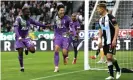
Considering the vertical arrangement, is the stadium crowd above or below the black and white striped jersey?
above

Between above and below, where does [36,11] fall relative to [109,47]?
above

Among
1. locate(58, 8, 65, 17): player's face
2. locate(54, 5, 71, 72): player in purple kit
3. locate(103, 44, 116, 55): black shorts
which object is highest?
locate(58, 8, 65, 17): player's face

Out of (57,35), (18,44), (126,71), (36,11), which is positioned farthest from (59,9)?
(36,11)

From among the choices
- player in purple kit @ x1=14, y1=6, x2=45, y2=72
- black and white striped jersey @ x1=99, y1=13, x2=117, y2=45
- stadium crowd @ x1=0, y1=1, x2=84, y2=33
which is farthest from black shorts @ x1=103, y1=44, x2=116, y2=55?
stadium crowd @ x1=0, y1=1, x2=84, y2=33

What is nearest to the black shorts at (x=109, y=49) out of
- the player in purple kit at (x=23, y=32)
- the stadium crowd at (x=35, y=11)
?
the player in purple kit at (x=23, y=32)

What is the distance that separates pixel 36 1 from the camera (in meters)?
34.3

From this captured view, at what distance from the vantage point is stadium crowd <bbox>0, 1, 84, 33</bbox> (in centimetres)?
3253

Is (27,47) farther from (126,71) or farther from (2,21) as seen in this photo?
(2,21)

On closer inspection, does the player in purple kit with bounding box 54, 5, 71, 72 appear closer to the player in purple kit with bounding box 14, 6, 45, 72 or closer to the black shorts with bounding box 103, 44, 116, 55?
the player in purple kit with bounding box 14, 6, 45, 72

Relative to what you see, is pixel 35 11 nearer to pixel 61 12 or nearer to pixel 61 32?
pixel 61 32

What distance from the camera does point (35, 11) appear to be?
1307 inches

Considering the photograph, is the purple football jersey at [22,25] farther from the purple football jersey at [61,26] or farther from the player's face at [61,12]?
the player's face at [61,12]

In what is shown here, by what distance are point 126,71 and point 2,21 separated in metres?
21.7

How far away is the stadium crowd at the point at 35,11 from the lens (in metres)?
32.5
